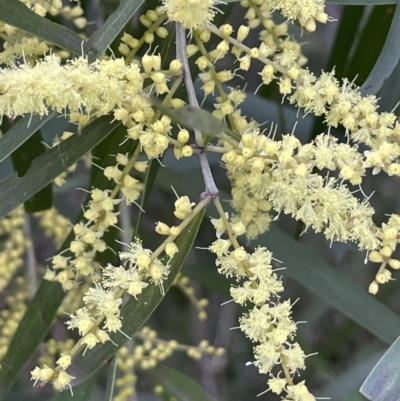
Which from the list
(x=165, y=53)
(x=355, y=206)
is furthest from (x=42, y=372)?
(x=165, y=53)

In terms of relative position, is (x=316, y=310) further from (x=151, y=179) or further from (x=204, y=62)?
(x=204, y=62)

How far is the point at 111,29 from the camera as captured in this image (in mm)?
A: 781

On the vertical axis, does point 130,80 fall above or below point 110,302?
above

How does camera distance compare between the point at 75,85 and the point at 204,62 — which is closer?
the point at 75,85

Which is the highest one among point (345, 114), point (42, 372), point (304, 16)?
point (304, 16)

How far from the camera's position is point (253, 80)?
90.0 inches

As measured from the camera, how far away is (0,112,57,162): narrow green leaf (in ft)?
2.70

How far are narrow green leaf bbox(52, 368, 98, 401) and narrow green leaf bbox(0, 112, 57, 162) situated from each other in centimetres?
54

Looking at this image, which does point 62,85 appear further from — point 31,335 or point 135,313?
point 31,335

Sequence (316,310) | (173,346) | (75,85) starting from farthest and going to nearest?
(316,310), (173,346), (75,85)

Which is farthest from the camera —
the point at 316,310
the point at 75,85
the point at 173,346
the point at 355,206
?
the point at 316,310

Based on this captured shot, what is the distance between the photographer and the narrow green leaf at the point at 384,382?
2.26 feet

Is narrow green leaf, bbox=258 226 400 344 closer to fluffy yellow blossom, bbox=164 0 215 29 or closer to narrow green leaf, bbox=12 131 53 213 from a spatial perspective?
narrow green leaf, bbox=12 131 53 213

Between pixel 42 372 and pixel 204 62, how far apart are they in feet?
1.74
